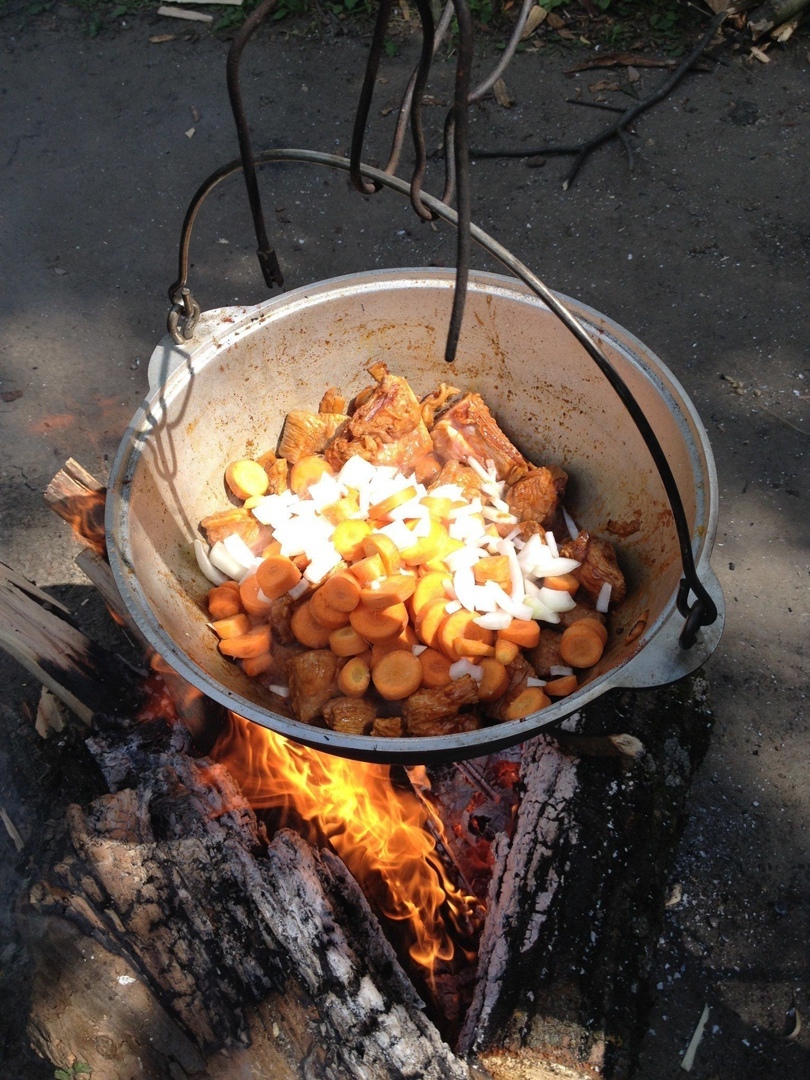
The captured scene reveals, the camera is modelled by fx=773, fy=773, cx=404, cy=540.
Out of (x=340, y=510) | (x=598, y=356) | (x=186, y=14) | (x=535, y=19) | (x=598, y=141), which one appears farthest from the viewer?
(x=186, y=14)

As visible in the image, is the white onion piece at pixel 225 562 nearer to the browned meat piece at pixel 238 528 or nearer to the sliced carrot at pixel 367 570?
the browned meat piece at pixel 238 528

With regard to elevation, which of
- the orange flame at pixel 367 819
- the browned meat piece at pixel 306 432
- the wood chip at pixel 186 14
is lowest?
the orange flame at pixel 367 819

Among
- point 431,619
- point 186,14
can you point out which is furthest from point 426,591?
point 186,14

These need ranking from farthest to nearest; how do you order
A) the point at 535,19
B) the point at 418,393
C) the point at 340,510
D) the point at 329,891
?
the point at 535,19 → the point at 418,393 → the point at 340,510 → the point at 329,891

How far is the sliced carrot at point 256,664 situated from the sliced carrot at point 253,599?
17 cm

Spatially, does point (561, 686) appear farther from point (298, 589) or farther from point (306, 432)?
point (306, 432)

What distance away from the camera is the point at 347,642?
2.72 meters

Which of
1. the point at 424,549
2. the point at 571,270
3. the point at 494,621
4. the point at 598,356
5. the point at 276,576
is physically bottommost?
the point at 571,270

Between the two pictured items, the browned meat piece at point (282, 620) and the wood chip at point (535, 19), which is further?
the wood chip at point (535, 19)

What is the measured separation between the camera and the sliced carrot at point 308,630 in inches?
109

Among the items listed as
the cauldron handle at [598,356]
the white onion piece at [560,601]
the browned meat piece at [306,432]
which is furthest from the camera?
the browned meat piece at [306,432]

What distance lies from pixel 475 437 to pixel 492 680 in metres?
1.07

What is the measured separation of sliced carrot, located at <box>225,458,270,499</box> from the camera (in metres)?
3.11

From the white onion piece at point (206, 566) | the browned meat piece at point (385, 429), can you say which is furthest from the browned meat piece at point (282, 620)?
the browned meat piece at point (385, 429)
